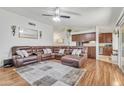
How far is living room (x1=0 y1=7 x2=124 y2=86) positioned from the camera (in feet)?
9.28

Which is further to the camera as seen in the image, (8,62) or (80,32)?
(80,32)

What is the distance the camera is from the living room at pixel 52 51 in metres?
2.83

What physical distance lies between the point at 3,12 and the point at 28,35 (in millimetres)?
1706

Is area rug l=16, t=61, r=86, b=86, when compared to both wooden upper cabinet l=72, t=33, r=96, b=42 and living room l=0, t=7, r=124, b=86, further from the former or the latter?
wooden upper cabinet l=72, t=33, r=96, b=42

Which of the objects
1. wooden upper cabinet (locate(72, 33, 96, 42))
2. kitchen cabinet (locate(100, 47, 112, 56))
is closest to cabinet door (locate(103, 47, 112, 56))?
kitchen cabinet (locate(100, 47, 112, 56))

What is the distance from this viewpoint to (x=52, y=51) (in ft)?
21.3

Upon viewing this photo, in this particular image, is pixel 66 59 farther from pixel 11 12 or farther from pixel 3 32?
pixel 11 12

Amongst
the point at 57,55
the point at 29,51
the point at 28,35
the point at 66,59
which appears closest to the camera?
the point at 66,59

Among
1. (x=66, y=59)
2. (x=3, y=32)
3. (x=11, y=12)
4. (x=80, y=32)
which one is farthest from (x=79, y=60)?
(x=80, y=32)

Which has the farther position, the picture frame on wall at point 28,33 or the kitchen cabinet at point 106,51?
the kitchen cabinet at point 106,51

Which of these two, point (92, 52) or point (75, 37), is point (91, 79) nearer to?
point (92, 52)

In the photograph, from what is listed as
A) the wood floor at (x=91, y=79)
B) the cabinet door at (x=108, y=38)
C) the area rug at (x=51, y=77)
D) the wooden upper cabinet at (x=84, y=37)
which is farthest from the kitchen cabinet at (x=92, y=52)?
the area rug at (x=51, y=77)

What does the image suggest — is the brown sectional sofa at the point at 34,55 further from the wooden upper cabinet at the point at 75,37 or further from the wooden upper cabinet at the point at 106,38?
the wooden upper cabinet at the point at 106,38

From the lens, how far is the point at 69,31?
28.0ft
